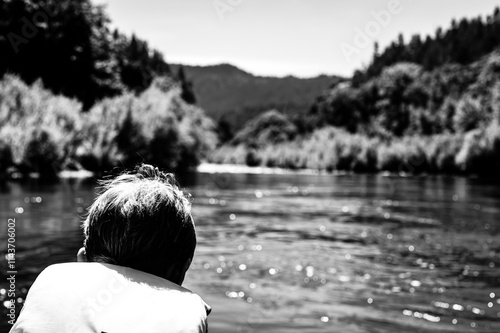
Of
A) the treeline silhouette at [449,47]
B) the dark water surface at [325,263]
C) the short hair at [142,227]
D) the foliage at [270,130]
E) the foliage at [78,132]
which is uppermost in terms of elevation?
the treeline silhouette at [449,47]

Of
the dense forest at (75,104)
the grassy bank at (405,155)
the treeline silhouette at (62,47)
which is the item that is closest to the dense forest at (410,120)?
the grassy bank at (405,155)

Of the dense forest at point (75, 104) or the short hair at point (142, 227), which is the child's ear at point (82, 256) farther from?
the dense forest at point (75, 104)

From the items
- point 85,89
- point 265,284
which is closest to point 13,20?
point 85,89

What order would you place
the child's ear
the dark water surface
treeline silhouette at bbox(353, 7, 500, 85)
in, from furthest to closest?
treeline silhouette at bbox(353, 7, 500, 85), the dark water surface, the child's ear

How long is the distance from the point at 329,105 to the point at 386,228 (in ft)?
487

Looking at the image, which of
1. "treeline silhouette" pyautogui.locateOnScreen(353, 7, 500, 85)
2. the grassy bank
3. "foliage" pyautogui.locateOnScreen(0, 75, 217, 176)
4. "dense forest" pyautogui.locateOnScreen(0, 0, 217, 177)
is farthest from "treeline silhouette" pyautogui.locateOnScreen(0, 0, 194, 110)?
"treeline silhouette" pyautogui.locateOnScreen(353, 7, 500, 85)

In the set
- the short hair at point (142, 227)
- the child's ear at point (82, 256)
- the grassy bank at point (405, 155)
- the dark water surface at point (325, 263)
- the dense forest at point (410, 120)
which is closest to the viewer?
the short hair at point (142, 227)

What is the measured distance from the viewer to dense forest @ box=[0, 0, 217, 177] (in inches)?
1211

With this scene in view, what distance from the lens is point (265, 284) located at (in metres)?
8.89

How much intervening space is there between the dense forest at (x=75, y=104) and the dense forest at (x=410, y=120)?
76.1ft

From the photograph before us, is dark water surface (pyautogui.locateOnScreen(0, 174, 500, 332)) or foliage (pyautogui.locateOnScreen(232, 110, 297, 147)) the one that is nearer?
dark water surface (pyautogui.locateOnScreen(0, 174, 500, 332))

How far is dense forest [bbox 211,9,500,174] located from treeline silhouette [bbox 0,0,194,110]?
101ft

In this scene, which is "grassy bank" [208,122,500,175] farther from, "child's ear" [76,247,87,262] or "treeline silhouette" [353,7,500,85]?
"treeline silhouette" [353,7,500,85]

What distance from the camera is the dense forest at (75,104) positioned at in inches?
1211
